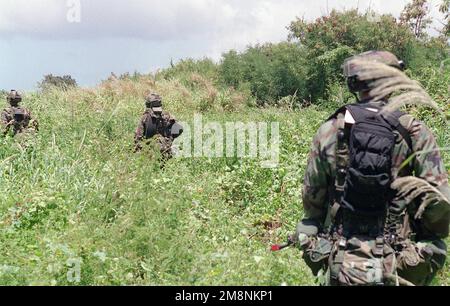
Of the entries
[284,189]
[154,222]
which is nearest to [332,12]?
[284,189]

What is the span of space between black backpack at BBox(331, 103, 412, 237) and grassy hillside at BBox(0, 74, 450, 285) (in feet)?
2.56

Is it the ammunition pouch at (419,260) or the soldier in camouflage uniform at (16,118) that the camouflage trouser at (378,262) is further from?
the soldier in camouflage uniform at (16,118)

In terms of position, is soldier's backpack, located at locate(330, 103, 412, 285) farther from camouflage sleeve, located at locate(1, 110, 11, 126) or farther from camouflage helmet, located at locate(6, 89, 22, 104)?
camouflage helmet, located at locate(6, 89, 22, 104)

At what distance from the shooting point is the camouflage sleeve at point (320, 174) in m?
2.87

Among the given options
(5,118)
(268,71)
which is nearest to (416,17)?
(268,71)

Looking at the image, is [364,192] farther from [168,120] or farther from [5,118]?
[5,118]

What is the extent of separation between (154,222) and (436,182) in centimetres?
231

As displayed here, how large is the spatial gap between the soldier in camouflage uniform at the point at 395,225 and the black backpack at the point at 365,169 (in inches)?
1.7

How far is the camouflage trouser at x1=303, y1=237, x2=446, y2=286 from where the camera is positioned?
2707 millimetres

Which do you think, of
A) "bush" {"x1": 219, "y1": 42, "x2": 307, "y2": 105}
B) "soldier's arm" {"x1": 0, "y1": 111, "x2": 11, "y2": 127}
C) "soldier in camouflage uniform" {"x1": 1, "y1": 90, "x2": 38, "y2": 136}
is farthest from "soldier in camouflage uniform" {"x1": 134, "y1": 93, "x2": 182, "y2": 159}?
"bush" {"x1": 219, "y1": 42, "x2": 307, "y2": 105}

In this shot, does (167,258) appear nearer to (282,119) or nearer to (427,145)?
(427,145)

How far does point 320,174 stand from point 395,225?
16.9 inches

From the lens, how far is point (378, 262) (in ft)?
8.93

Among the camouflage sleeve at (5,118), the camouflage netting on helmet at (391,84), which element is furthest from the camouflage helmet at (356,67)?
the camouflage sleeve at (5,118)
